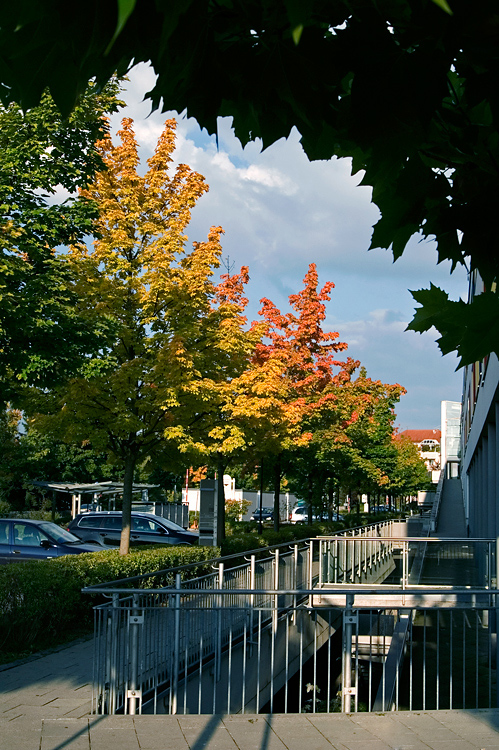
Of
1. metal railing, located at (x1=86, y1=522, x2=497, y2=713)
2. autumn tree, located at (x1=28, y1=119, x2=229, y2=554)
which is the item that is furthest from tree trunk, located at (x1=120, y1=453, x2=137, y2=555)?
metal railing, located at (x1=86, y1=522, x2=497, y2=713)

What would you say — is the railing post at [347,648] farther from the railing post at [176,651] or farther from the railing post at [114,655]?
the railing post at [114,655]

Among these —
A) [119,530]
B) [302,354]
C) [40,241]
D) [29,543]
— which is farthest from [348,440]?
[40,241]

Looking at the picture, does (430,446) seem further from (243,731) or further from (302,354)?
(243,731)

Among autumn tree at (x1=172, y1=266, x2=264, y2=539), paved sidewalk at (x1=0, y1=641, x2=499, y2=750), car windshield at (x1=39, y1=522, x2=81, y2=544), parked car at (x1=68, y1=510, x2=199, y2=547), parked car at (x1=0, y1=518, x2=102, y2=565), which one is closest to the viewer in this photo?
paved sidewalk at (x1=0, y1=641, x2=499, y2=750)

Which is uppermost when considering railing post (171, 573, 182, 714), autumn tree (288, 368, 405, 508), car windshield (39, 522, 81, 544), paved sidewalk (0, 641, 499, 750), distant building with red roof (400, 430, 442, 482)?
distant building with red roof (400, 430, 442, 482)

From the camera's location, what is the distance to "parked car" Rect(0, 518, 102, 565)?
655 inches

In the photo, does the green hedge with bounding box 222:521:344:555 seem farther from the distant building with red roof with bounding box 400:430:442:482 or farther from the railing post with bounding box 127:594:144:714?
the distant building with red roof with bounding box 400:430:442:482

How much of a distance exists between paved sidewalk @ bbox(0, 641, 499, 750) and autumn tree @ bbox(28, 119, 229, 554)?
9.74m

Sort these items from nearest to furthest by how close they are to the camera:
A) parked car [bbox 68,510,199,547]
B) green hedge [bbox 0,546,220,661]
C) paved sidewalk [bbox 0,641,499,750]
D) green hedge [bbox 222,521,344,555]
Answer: paved sidewalk [bbox 0,641,499,750], green hedge [bbox 0,546,220,661], green hedge [bbox 222,521,344,555], parked car [bbox 68,510,199,547]

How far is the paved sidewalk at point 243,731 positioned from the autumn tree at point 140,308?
9.74 m

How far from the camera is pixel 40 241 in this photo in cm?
1341

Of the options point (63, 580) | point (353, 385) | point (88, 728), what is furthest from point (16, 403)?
point (353, 385)

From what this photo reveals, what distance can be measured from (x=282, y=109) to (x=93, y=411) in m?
15.3

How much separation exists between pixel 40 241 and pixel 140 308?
4.67 metres
